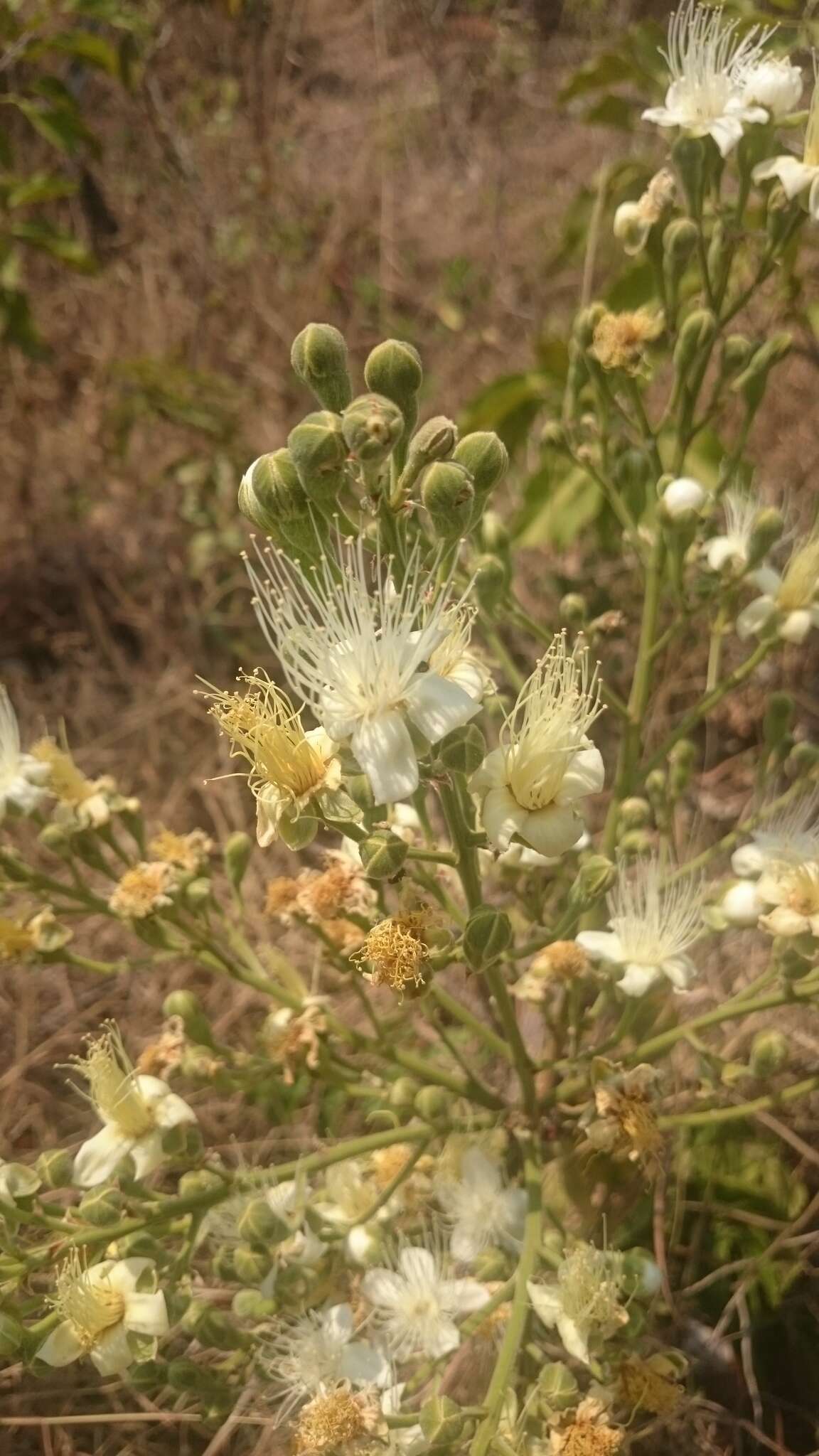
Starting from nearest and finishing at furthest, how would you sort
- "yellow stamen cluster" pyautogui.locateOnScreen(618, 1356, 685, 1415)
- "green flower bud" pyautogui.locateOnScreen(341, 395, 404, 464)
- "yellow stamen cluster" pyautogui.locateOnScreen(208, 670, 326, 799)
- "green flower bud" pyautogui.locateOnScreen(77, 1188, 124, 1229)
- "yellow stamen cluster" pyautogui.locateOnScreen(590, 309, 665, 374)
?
"green flower bud" pyautogui.locateOnScreen(341, 395, 404, 464) → "yellow stamen cluster" pyautogui.locateOnScreen(208, 670, 326, 799) → "green flower bud" pyautogui.locateOnScreen(77, 1188, 124, 1229) → "yellow stamen cluster" pyautogui.locateOnScreen(618, 1356, 685, 1415) → "yellow stamen cluster" pyautogui.locateOnScreen(590, 309, 665, 374)

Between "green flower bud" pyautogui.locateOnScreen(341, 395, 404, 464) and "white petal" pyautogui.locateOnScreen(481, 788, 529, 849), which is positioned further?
"white petal" pyautogui.locateOnScreen(481, 788, 529, 849)

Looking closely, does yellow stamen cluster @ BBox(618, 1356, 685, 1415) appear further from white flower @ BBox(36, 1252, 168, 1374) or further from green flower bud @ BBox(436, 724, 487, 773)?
green flower bud @ BBox(436, 724, 487, 773)

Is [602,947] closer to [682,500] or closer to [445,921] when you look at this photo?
[445,921]

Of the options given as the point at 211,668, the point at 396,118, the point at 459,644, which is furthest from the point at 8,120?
the point at 459,644

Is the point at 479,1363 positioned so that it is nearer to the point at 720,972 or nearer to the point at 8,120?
the point at 720,972

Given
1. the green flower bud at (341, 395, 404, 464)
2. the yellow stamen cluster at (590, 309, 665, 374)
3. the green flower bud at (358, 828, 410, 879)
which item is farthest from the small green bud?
the yellow stamen cluster at (590, 309, 665, 374)

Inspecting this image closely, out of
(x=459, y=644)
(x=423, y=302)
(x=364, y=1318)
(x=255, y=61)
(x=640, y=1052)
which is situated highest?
(x=255, y=61)

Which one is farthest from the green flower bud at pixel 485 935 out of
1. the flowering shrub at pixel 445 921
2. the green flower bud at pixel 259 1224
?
the green flower bud at pixel 259 1224
